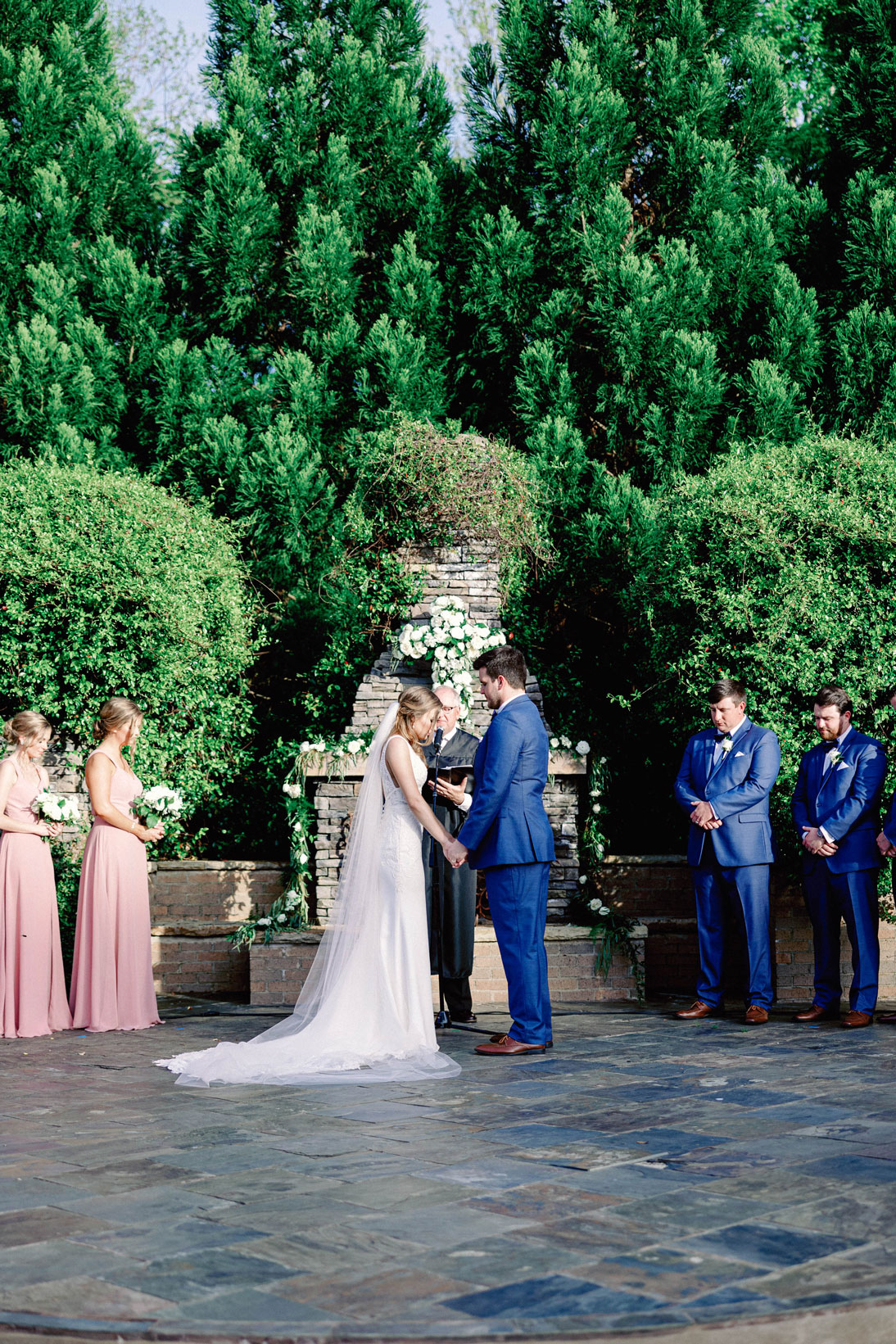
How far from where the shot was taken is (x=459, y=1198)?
404cm

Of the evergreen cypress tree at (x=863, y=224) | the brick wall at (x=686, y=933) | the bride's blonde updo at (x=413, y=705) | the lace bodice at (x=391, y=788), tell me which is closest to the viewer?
the bride's blonde updo at (x=413, y=705)

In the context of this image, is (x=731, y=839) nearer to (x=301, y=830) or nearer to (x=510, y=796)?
(x=510, y=796)

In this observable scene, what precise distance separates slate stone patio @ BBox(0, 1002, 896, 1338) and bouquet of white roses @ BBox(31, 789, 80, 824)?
1.63 meters

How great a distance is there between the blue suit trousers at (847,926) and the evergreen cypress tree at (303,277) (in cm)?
632

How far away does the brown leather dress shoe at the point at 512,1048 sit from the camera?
6828 mm

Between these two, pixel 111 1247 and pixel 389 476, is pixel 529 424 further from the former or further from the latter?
pixel 111 1247

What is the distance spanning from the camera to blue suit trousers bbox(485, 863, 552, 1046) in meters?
6.77

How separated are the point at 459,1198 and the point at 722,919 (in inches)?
169

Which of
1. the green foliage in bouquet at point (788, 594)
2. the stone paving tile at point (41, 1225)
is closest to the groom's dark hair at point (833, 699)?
the green foliage in bouquet at point (788, 594)

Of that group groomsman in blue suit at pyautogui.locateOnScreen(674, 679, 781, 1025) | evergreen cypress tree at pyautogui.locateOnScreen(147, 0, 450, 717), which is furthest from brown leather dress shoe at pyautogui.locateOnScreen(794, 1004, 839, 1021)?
evergreen cypress tree at pyautogui.locateOnScreen(147, 0, 450, 717)

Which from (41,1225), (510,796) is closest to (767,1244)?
(41,1225)

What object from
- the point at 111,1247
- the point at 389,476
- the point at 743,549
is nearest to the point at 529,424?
the point at 389,476

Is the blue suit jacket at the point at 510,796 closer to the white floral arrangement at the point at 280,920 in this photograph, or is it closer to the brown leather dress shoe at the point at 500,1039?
the brown leather dress shoe at the point at 500,1039

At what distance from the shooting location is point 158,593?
10.2m
